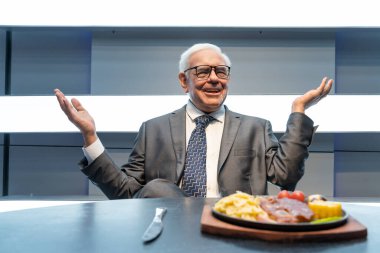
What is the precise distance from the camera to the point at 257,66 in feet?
9.68

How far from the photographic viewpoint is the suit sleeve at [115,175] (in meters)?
1.57

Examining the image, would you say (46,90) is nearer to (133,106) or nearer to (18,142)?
(18,142)

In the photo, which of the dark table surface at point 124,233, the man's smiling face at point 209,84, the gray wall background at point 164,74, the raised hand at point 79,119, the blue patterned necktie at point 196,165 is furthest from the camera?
the gray wall background at point 164,74

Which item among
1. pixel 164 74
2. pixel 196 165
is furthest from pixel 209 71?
pixel 164 74

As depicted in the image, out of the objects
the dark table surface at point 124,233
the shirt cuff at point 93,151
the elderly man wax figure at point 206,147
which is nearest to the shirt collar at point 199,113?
the elderly man wax figure at point 206,147

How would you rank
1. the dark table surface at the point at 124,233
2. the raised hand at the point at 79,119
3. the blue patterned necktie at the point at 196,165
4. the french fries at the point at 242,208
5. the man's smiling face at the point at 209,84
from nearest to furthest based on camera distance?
1. the dark table surface at the point at 124,233
2. the french fries at the point at 242,208
3. the raised hand at the point at 79,119
4. the blue patterned necktie at the point at 196,165
5. the man's smiling face at the point at 209,84

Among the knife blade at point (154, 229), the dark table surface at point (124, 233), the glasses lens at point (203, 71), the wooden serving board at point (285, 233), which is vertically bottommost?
the dark table surface at point (124, 233)

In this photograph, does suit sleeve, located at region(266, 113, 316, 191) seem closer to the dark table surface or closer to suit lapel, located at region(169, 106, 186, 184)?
suit lapel, located at region(169, 106, 186, 184)

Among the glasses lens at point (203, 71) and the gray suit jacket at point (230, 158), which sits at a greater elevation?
the glasses lens at point (203, 71)

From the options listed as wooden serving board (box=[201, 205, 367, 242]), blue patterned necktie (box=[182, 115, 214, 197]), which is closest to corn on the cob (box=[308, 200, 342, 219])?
wooden serving board (box=[201, 205, 367, 242])

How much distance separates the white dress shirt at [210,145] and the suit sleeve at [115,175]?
0.03 meters

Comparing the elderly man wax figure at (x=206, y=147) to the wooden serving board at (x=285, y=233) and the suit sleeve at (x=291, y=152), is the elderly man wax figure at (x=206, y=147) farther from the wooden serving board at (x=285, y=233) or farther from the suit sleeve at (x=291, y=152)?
the wooden serving board at (x=285, y=233)

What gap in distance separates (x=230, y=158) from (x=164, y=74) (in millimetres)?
1354

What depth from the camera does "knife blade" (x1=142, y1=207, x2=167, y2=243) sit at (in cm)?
70
